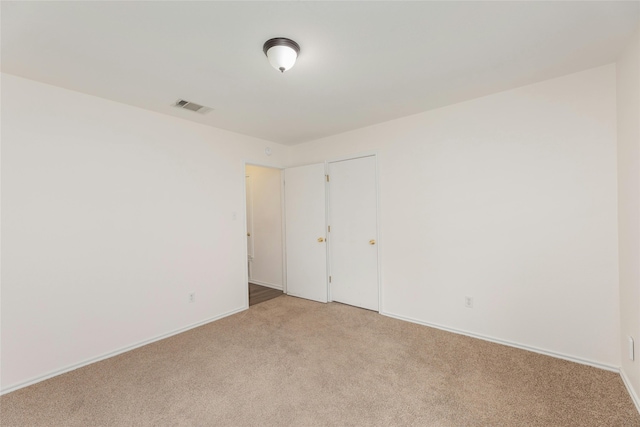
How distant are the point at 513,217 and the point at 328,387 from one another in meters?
2.22

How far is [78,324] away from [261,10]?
9.53ft

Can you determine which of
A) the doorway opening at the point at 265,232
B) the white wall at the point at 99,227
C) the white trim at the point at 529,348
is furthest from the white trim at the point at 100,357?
the white trim at the point at 529,348

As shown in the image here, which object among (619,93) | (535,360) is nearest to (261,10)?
(619,93)

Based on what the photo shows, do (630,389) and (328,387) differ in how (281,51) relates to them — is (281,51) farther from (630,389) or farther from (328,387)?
(630,389)

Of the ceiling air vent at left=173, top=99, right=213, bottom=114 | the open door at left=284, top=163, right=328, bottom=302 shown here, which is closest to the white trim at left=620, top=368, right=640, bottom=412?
the open door at left=284, top=163, right=328, bottom=302

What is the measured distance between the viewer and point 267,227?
4867mm

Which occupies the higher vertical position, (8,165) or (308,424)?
(8,165)

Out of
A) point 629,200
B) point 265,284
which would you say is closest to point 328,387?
point 629,200

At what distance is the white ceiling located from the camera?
153 centimetres

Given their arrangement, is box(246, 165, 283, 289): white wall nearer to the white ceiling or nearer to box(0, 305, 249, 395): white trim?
box(0, 305, 249, 395): white trim

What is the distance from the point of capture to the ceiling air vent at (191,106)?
8.90ft

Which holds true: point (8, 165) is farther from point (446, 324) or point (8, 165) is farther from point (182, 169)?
point (446, 324)

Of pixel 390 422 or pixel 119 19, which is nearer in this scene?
pixel 119 19

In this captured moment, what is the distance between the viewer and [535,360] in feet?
7.68
